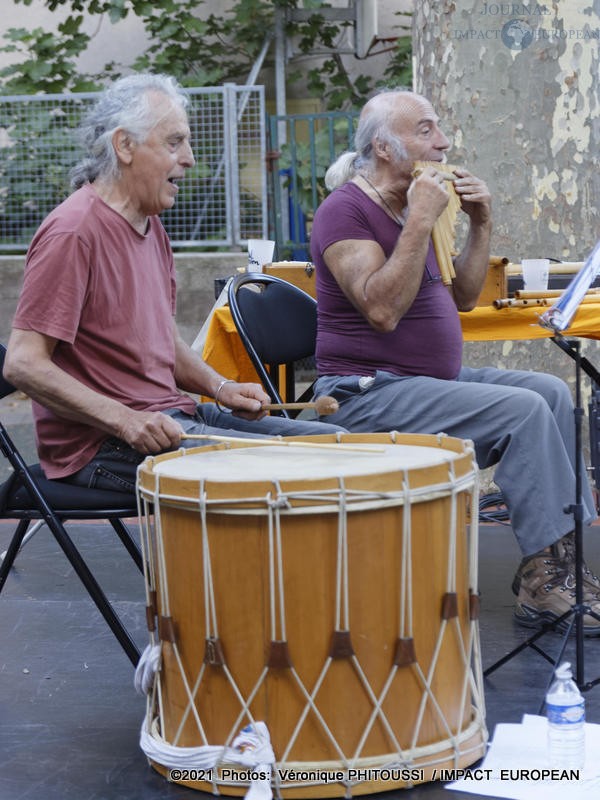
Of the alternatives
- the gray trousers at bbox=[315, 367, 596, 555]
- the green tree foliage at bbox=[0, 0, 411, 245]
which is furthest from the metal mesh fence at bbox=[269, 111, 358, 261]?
the gray trousers at bbox=[315, 367, 596, 555]

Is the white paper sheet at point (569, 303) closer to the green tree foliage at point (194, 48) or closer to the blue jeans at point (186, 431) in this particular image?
the blue jeans at point (186, 431)

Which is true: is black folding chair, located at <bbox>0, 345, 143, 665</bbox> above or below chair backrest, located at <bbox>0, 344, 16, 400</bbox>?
below

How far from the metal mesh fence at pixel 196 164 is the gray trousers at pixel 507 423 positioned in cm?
495

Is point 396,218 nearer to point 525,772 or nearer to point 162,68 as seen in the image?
point 525,772

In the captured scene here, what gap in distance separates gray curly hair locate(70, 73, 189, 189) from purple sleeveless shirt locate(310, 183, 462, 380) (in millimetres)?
600

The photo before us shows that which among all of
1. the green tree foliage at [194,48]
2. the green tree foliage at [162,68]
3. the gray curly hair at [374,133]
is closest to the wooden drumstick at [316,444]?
the gray curly hair at [374,133]

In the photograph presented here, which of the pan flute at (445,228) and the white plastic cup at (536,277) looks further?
the white plastic cup at (536,277)

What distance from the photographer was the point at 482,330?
13.5 ft

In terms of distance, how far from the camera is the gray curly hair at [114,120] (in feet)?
10.3

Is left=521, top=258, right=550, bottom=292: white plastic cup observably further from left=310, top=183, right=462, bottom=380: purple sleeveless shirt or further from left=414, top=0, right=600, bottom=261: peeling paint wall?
left=414, top=0, right=600, bottom=261: peeling paint wall

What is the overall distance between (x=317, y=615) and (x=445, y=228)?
1.61m

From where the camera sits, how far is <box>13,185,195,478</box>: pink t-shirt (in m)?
2.93

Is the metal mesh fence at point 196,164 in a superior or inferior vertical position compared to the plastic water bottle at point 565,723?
superior

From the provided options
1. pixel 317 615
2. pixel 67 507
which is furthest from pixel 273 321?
pixel 317 615
